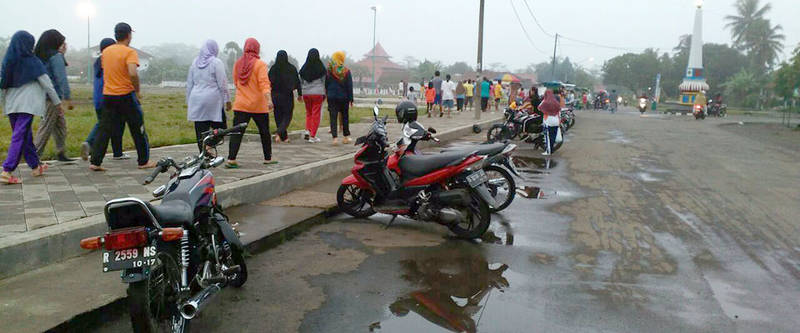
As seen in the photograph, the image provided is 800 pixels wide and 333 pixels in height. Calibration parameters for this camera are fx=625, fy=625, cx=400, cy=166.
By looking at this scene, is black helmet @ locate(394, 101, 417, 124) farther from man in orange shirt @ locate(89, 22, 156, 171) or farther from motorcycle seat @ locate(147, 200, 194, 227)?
motorcycle seat @ locate(147, 200, 194, 227)

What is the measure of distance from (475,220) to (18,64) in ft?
15.4

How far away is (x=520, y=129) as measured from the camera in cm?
1501

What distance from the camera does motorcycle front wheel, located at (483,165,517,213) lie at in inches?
272

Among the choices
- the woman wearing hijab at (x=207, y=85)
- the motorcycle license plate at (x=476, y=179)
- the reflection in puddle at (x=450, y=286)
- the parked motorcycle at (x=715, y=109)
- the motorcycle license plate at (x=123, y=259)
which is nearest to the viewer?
the motorcycle license plate at (x=123, y=259)

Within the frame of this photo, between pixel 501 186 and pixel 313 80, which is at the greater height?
pixel 313 80

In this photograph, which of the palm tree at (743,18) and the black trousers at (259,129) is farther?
the palm tree at (743,18)

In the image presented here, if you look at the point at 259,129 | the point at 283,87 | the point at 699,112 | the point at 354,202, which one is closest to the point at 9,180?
the point at 259,129

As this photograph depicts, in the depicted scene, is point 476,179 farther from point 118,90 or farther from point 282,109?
point 282,109

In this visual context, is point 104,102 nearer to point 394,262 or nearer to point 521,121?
point 394,262

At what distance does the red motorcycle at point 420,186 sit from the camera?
5.77 meters

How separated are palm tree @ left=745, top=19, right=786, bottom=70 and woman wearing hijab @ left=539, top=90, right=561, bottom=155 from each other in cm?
7953

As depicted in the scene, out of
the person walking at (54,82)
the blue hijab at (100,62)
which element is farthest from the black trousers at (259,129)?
the person walking at (54,82)

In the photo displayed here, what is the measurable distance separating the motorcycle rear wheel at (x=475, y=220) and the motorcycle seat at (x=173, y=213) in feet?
9.65

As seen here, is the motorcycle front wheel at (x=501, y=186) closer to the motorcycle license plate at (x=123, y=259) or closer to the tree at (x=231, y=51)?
the motorcycle license plate at (x=123, y=259)
